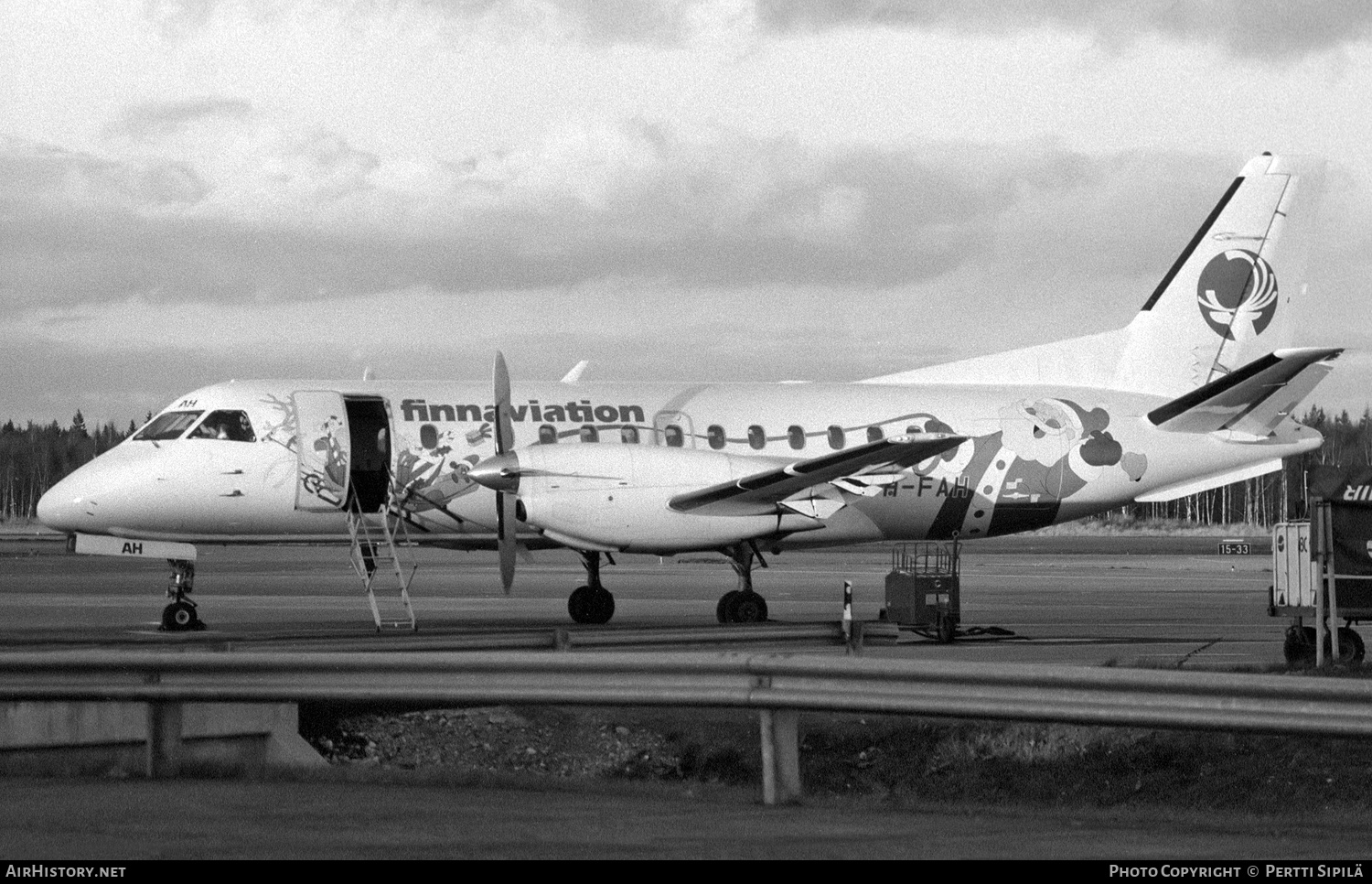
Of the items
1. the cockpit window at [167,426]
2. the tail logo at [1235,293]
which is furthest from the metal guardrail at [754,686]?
the tail logo at [1235,293]

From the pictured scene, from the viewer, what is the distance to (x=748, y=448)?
25172 millimetres

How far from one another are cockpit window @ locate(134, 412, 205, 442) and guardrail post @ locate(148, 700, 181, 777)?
1402cm

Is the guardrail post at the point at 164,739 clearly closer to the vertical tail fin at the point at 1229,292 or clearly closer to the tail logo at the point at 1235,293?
the vertical tail fin at the point at 1229,292

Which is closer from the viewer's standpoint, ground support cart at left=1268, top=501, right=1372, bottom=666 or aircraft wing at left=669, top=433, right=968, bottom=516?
ground support cart at left=1268, top=501, right=1372, bottom=666

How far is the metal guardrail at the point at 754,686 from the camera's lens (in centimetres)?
806

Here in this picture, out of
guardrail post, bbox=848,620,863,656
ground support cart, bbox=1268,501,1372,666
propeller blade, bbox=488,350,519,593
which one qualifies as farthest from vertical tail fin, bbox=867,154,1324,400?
guardrail post, bbox=848,620,863,656

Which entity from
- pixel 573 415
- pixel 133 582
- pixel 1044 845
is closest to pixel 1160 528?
pixel 133 582

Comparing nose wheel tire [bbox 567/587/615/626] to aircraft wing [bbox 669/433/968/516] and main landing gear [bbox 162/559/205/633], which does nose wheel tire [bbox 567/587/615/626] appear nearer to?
aircraft wing [bbox 669/433/968/516]

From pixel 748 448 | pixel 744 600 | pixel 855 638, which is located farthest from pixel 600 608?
pixel 855 638

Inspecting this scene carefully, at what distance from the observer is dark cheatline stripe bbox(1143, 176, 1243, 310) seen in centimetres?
2822

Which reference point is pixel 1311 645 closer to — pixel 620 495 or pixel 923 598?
pixel 923 598

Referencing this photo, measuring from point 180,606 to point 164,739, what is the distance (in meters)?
12.2
